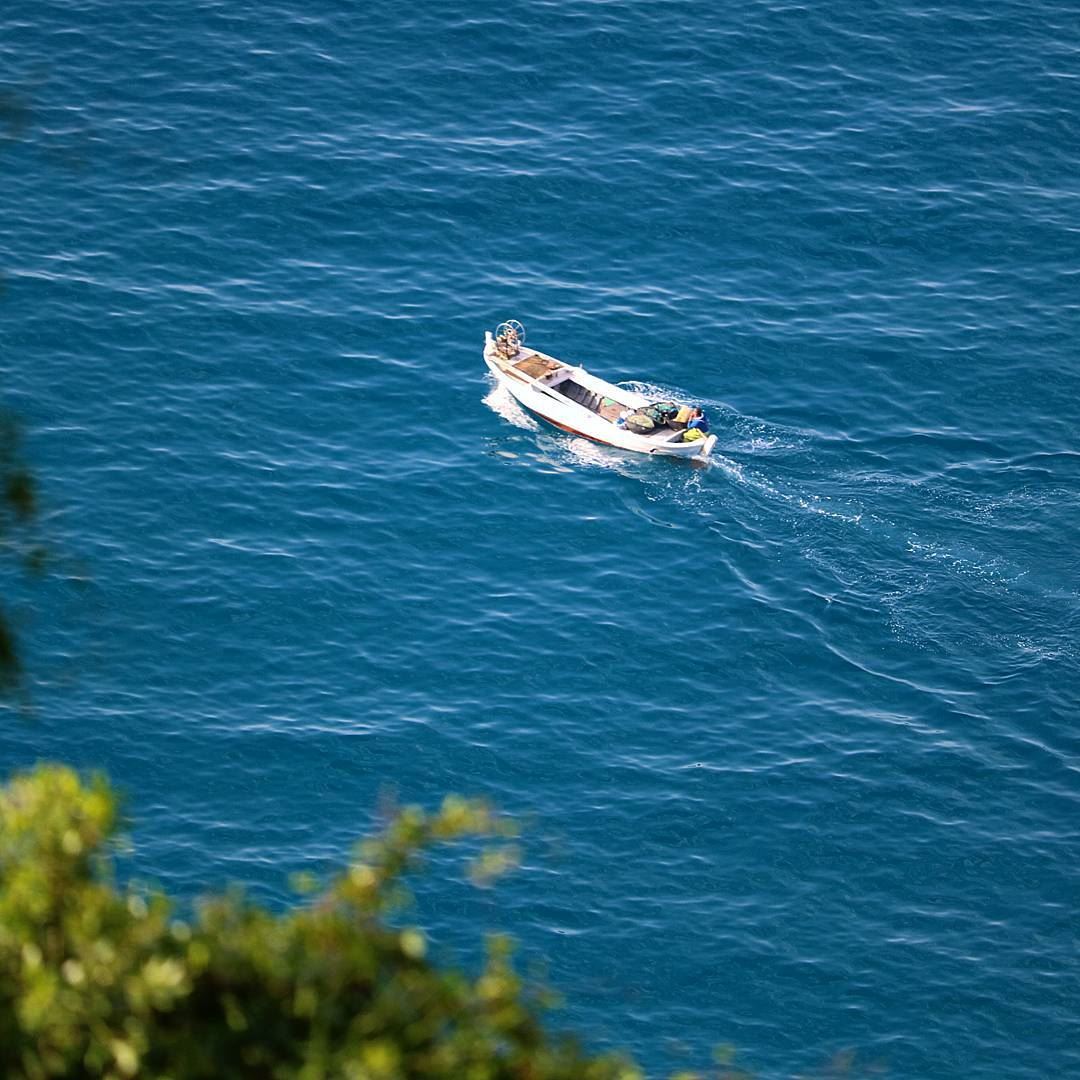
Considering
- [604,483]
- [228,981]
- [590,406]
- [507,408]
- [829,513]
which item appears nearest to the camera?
[228,981]

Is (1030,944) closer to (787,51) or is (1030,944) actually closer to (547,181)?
→ (547,181)

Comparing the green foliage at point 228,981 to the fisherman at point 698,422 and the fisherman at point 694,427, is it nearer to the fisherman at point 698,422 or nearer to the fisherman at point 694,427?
the fisherman at point 694,427

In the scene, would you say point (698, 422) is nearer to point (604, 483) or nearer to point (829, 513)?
point (604, 483)

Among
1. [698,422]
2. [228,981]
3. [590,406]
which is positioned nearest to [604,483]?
[590,406]

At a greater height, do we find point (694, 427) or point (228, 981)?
point (694, 427)

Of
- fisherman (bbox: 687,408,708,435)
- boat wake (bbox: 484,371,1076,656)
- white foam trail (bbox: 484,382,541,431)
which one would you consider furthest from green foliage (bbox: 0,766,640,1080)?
white foam trail (bbox: 484,382,541,431)

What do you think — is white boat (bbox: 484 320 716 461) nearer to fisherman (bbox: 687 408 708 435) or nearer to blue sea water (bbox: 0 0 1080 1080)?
fisherman (bbox: 687 408 708 435)

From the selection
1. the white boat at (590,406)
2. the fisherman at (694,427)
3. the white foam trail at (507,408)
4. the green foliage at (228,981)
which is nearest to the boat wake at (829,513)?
the white foam trail at (507,408)
